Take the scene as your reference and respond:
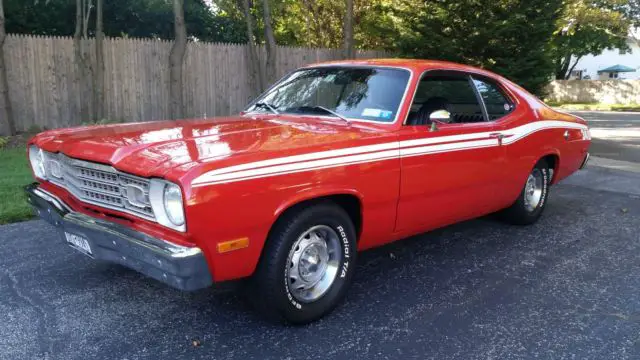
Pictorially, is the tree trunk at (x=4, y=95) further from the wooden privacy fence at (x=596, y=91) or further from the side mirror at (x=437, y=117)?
the wooden privacy fence at (x=596, y=91)

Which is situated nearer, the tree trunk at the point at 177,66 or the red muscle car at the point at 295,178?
the red muscle car at the point at 295,178

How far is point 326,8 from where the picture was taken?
68.3ft

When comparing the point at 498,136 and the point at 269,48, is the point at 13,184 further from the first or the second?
the point at 269,48

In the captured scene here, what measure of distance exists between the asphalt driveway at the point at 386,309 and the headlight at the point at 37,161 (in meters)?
0.82

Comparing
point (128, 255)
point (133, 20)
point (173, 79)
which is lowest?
point (128, 255)

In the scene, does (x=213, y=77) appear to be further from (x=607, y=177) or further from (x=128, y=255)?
(x=128, y=255)

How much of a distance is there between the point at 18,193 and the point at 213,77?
7127 millimetres

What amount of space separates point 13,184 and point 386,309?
211 inches

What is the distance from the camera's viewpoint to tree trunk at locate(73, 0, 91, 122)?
10977mm

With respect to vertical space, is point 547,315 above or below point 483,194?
below

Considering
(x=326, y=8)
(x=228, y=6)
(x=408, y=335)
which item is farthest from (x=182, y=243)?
(x=326, y=8)

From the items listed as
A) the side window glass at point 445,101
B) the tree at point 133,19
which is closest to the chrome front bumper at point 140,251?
the side window glass at point 445,101

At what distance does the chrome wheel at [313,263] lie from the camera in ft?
11.6

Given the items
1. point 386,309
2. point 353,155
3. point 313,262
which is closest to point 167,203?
point 313,262
